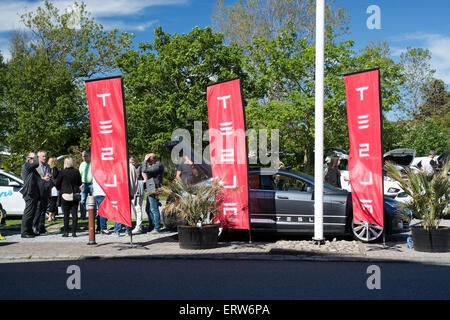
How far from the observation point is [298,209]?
11.4 meters

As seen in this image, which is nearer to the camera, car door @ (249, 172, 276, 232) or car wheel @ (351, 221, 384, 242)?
car wheel @ (351, 221, 384, 242)

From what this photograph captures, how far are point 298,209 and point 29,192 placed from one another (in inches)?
255

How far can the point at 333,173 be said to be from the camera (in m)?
13.6

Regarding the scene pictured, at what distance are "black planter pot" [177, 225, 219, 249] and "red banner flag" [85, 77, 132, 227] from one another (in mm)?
1230

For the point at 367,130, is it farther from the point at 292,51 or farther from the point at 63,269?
the point at 292,51

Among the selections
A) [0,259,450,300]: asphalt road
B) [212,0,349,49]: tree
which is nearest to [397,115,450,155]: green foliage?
[212,0,349,49]: tree

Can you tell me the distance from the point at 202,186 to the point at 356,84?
3741 mm

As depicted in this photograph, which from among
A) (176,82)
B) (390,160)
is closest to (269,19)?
(176,82)

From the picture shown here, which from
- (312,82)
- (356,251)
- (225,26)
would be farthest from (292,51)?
(356,251)

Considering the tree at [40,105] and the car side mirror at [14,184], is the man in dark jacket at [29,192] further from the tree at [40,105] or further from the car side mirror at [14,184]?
the tree at [40,105]

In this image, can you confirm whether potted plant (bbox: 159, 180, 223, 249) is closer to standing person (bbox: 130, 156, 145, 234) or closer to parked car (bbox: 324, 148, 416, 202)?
standing person (bbox: 130, 156, 145, 234)

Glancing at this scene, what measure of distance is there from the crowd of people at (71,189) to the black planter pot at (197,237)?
2.17 meters

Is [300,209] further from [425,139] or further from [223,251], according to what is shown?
[425,139]

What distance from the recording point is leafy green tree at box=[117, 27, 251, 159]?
3934cm
